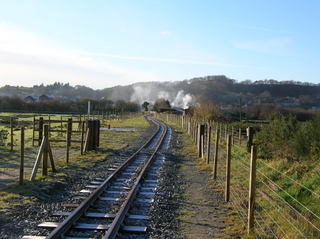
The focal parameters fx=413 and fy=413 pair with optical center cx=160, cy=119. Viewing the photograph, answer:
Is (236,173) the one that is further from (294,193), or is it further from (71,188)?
(71,188)

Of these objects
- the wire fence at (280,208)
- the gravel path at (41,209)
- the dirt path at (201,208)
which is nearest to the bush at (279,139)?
the dirt path at (201,208)

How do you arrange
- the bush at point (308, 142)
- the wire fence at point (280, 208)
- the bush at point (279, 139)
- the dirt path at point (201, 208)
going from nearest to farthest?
the wire fence at point (280, 208), the dirt path at point (201, 208), the bush at point (308, 142), the bush at point (279, 139)

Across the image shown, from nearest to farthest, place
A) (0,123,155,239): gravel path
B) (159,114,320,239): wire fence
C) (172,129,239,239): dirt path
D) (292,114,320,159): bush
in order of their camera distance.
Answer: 1. (159,114,320,239): wire fence
2. (0,123,155,239): gravel path
3. (172,129,239,239): dirt path
4. (292,114,320,159): bush

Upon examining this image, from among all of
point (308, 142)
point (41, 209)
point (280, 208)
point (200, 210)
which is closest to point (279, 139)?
point (308, 142)

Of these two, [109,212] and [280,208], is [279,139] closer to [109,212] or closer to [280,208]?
[280,208]

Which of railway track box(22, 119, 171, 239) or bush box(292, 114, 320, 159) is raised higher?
bush box(292, 114, 320, 159)

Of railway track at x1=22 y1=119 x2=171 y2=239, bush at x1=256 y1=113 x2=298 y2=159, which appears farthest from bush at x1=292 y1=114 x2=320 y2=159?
railway track at x1=22 y1=119 x2=171 y2=239

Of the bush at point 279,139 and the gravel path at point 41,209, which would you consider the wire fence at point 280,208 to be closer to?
the gravel path at point 41,209

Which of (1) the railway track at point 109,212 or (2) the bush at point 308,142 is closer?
(1) the railway track at point 109,212

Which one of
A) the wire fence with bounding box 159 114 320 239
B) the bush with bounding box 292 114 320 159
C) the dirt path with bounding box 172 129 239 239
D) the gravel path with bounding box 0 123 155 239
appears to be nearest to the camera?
the wire fence with bounding box 159 114 320 239

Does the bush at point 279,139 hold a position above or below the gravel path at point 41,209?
above

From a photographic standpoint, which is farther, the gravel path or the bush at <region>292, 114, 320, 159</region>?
the bush at <region>292, 114, 320, 159</region>

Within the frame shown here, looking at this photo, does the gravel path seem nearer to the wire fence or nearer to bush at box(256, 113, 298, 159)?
the wire fence

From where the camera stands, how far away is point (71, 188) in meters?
11.3
